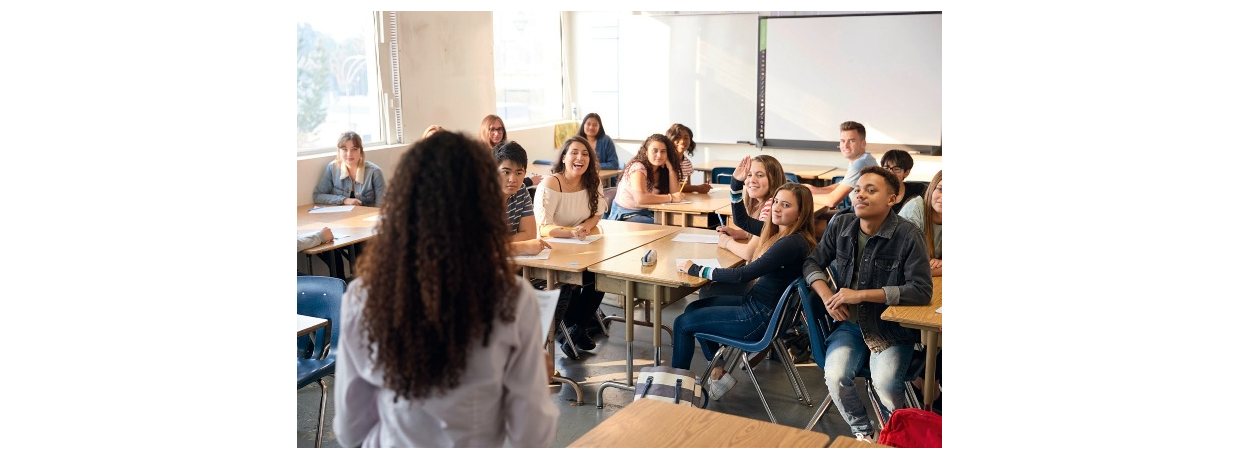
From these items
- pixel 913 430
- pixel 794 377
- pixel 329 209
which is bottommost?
pixel 794 377

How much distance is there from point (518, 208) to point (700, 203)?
1.92 meters

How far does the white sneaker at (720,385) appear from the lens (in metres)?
4.06

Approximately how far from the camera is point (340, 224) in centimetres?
521

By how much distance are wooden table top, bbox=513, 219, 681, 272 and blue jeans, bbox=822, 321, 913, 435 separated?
3.97ft

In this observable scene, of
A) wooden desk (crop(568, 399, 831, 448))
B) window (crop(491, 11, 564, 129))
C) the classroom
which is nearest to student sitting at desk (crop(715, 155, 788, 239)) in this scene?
the classroom

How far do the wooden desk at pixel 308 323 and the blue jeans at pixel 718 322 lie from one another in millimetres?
1514

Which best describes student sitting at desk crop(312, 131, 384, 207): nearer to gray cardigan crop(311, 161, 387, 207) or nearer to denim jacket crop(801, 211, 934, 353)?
gray cardigan crop(311, 161, 387, 207)

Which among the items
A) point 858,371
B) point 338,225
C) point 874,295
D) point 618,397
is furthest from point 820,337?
point 338,225

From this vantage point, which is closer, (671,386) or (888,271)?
(888,271)

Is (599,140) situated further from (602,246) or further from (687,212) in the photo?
(602,246)

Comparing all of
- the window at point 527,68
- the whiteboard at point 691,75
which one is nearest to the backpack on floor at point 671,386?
the window at point 527,68
